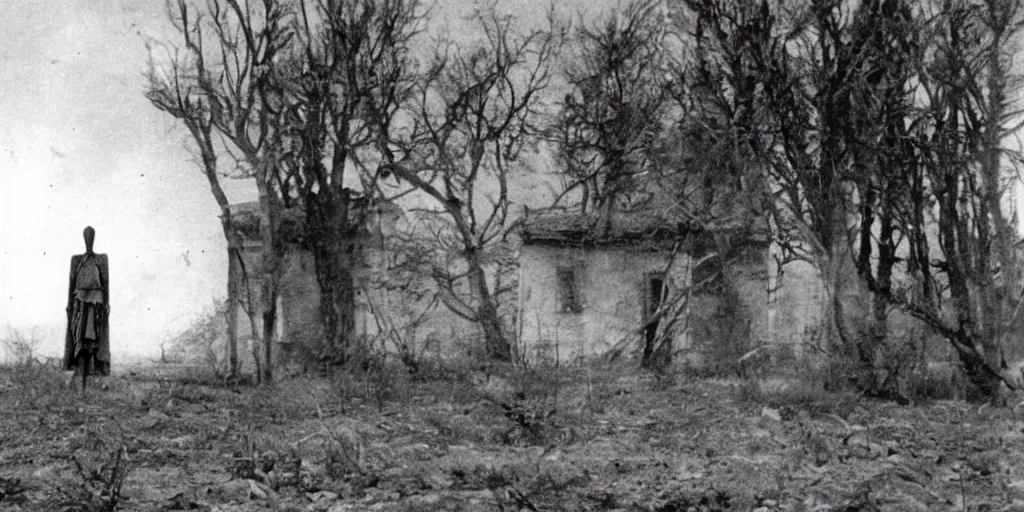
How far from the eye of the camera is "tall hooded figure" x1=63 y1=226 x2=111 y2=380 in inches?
501

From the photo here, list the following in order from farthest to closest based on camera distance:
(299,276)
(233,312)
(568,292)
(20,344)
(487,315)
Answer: (568,292)
(299,276)
(487,315)
(233,312)
(20,344)

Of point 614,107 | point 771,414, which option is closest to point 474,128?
point 614,107

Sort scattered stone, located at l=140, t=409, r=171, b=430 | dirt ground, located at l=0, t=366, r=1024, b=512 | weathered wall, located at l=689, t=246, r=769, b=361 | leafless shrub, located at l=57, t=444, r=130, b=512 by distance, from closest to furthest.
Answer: leafless shrub, located at l=57, t=444, r=130, b=512 < dirt ground, located at l=0, t=366, r=1024, b=512 < scattered stone, located at l=140, t=409, r=171, b=430 < weathered wall, located at l=689, t=246, r=769, b=361

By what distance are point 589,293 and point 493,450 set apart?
12678mm

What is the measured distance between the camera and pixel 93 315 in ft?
42.0

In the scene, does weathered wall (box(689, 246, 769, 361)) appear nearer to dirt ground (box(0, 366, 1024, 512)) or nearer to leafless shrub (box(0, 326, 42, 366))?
dirt ground (box(0, 366, 1024, 512))

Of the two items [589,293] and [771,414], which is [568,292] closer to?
[589,293]

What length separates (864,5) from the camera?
13156mm

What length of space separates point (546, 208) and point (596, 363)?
3710mm


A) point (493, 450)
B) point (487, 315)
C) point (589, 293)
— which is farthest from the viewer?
point (589, 293)

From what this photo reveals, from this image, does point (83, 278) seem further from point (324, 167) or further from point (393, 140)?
point (393, 140)

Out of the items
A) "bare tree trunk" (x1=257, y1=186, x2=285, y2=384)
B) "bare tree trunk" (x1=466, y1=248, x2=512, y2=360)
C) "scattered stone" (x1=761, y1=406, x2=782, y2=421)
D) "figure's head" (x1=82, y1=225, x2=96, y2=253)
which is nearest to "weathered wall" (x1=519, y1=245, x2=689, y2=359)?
"bare tree trunk" (x1=466, y1=248, x2=512, y2=360)

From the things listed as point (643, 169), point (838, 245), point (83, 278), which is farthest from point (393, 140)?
point (838, 245)

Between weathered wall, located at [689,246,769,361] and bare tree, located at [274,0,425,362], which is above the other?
bare tree, located at [274,0,425,362]
